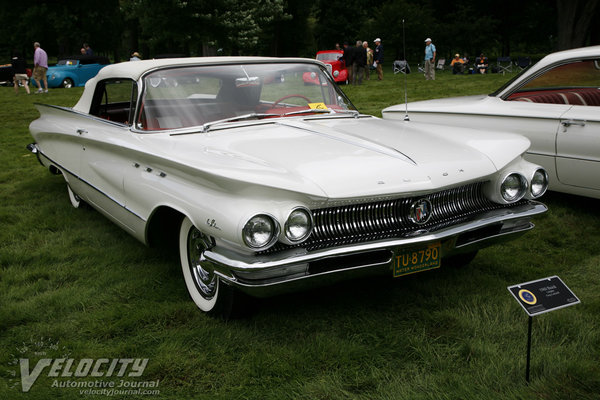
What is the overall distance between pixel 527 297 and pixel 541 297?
7 cm

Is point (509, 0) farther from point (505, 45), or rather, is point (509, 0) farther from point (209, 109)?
point (209, 109)

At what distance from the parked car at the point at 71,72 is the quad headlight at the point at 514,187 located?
2055 cm

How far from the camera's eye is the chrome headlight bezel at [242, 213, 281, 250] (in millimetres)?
2617

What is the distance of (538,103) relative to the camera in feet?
17.1

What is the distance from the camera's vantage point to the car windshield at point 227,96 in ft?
12.6

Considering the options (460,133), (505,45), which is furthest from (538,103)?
(505,45)

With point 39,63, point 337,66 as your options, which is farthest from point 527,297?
point 337,66

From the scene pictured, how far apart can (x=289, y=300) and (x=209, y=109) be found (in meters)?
1.43

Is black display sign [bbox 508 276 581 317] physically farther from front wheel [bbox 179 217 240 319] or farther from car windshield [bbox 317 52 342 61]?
car windshield [bbox 317 52 342 61]

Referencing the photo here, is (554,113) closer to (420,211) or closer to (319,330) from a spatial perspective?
(420,211)

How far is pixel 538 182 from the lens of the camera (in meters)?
3.49

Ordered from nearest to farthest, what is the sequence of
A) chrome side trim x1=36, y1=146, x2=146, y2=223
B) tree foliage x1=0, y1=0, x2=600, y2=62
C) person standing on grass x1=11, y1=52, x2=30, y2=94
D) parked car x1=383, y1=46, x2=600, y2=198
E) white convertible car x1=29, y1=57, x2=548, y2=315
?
white convertible car x1=29, y1=57, x2=548, y2=315 < chrome side trim x1=36, y1=146, x2=146, y2=223 < parked car x1=383, y1=46, x2=600, y2=198 < person standing on grass x1=11, y1=52, x2=30, y2=94 < tree foliage x1=0, y1=0, x2=600, y2=62

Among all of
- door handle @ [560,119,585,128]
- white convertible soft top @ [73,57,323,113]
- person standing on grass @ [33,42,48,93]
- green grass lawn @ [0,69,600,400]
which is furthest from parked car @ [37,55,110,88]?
door handle @ [560,119,585,128]

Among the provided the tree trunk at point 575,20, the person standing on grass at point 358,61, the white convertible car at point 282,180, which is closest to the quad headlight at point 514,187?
the white convertible car at point 282,180
